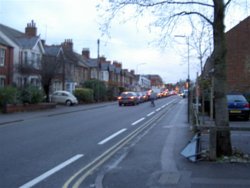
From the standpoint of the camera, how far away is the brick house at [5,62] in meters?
43.5

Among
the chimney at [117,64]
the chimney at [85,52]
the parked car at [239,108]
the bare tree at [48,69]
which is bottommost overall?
the parked car at [239,108]

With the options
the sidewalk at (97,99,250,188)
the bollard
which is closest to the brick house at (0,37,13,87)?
the sidewalk at (97,99,250,188)

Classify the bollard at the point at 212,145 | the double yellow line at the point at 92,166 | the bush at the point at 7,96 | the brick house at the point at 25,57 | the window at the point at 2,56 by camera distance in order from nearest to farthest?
1. the double yellow line at the point at 92,166
2. the bollard at the point at 212,145
3. the bush at the point at 7,96
4. the window at the point at 2,56
5. the brick house at the point at 25,57

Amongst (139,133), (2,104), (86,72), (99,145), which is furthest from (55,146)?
(86,72)

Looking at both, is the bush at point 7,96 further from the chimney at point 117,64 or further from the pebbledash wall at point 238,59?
the chimney at point 117,64

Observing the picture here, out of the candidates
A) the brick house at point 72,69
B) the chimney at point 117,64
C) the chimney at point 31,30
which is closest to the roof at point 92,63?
the brick house at point 72,69

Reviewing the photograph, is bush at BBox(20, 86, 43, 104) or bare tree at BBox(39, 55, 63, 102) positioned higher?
bare tree at BBox(39, 55, 63, 102)

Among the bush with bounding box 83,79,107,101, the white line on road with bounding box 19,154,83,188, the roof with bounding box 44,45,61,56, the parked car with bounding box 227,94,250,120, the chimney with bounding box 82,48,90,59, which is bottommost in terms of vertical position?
the white line on road with bounding box 19,154,83,188

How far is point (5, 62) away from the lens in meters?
44.2

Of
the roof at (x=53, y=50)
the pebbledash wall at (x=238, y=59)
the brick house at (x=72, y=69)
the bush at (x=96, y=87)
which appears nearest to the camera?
the pebbledash wall at (x=238, y=59)

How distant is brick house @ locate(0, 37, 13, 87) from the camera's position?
4347cm

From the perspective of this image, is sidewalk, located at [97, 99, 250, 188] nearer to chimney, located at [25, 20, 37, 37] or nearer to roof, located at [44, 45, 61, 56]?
roof, located at [44, 45, 61, 56]

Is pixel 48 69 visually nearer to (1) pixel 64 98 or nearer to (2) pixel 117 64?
(1) pixel 64 98

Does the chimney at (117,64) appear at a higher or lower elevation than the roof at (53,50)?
higher
